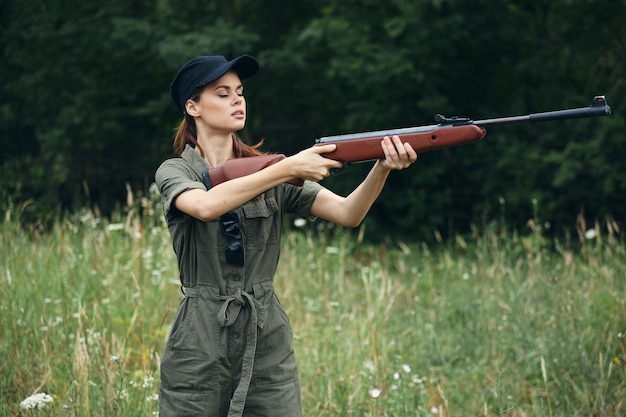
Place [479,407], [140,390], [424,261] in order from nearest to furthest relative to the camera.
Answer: [140,390] < [479,407] < [424,261]

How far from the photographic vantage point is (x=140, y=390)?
13.4 ft

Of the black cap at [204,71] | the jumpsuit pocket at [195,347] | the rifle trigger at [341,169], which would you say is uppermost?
the black cap at [204,71]

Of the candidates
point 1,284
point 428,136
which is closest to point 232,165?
point 428,136

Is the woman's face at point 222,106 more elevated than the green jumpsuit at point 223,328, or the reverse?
the woman's face at point 222,106

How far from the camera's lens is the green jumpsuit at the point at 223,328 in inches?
111

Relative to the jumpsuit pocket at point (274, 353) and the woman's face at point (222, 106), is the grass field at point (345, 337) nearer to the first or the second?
the jumpsuit pocket at point (274, 353)

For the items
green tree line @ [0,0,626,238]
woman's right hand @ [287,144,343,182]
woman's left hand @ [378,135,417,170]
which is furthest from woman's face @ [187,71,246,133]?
green tree line @ [0,0,626,238]

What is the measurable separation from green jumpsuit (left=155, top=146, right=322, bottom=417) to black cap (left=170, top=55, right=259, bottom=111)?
0.33 metres

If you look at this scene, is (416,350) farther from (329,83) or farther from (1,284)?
(329,83)

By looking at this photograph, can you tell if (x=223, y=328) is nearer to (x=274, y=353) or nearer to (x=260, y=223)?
(x=274, y=353)

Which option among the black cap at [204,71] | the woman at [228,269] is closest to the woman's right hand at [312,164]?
the woman at [228,269]

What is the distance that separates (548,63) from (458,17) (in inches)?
64.9

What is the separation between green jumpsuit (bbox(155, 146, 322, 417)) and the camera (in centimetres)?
283

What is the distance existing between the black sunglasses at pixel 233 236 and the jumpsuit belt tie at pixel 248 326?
123 mm
